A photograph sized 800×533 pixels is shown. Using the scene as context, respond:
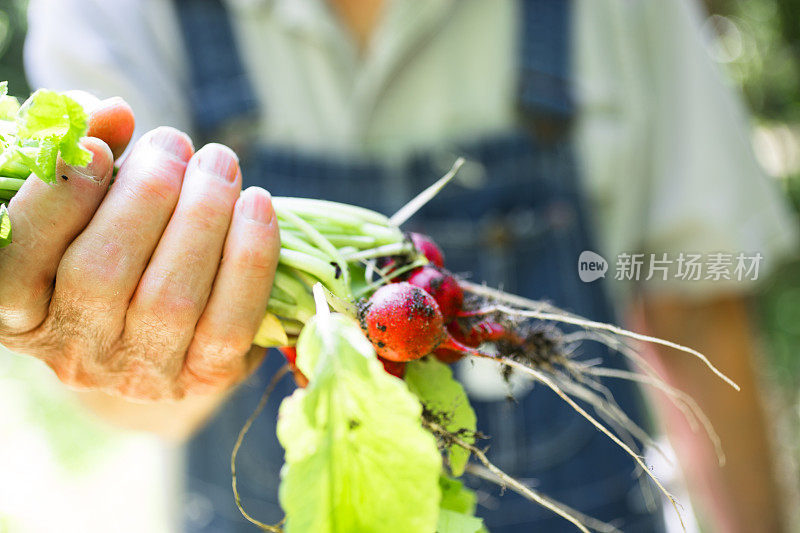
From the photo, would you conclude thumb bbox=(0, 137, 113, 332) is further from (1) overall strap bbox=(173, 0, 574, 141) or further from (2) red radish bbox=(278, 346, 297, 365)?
(1) overall strap bbox=(173, 0, 574, 141)

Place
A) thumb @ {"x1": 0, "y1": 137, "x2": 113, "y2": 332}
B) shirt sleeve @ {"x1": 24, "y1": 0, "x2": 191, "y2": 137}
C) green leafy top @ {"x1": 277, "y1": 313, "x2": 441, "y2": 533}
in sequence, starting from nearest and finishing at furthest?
green leafy top @ {"x1": 277, "y1": 313, "x2": 441, "y2": 533}, thumb @ {"x1": 0, "y1": 137, "x2": 113, "y2": 332}, shirt sleeve @ {"x1": 24, "y1": 0, "x2": 191, "y2": 137}

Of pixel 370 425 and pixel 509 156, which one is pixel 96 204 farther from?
pixel 509 156

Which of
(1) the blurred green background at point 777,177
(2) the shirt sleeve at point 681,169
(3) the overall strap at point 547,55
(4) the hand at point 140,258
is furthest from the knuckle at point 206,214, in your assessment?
(1) the blurred green background at point 777,177

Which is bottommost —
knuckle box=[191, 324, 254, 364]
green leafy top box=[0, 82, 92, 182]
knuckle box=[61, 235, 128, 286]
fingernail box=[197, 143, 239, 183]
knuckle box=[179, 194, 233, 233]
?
knuckle box=[191, 324, 254, 364]

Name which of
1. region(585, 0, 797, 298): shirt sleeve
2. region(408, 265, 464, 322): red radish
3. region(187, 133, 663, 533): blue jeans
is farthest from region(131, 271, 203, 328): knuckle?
region(585, 0, 797, 298): shirt sleeve

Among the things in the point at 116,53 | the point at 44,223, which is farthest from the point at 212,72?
the point at 44,223

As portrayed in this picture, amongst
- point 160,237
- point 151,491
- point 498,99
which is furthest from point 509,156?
point 151,491

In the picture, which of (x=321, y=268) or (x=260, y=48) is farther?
(x=260, y=48)

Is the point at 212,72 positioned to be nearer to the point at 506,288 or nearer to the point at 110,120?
the point at 110,120
